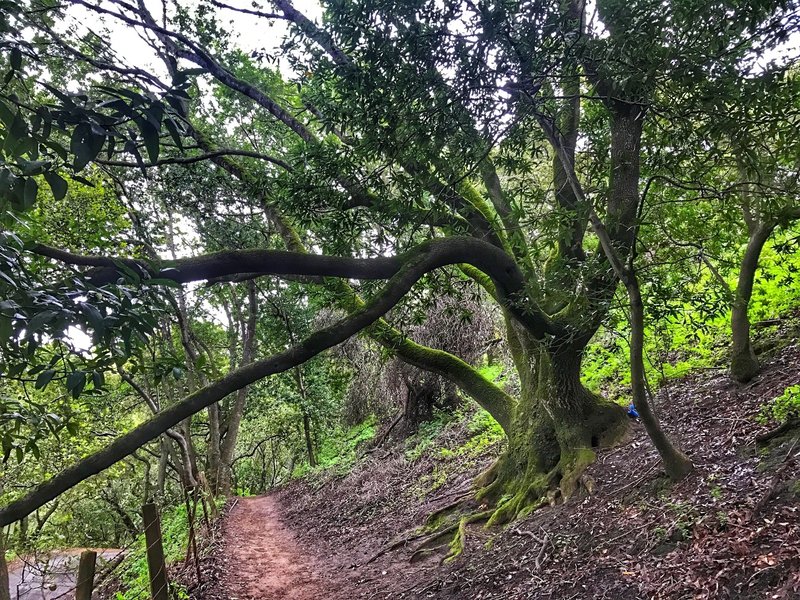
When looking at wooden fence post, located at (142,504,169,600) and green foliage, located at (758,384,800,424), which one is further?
wooden fence post, located at (142,504,169,600)

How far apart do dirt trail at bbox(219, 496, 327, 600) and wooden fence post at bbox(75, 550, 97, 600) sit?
2.55 m

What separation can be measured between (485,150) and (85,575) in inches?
188

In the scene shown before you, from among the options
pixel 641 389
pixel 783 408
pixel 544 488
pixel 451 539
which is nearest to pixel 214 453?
pixel 451 539

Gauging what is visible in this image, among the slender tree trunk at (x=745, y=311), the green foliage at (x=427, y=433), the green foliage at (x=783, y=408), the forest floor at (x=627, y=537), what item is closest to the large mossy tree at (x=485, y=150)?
the forest floor at (x=627, y=537)

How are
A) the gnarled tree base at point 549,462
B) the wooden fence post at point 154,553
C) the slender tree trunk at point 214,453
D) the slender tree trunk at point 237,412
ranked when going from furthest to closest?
the slender tree trunk at point 214,453
the slender tree trunk at point 237,412
the gnarled tree base at point 549,462
the wooden fence post at point 154,553

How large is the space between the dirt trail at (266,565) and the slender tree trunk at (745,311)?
→ 5.78m

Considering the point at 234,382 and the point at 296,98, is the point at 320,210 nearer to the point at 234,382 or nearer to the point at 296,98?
the point at 234,382

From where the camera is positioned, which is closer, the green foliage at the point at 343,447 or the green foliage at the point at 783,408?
the green foliage at the point at 783,408

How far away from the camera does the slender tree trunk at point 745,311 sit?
5.39 m

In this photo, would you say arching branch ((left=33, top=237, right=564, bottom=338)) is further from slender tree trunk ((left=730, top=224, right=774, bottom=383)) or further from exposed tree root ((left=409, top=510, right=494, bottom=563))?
exposed tree root ((left=409, top=510, right=494, bottom=563))

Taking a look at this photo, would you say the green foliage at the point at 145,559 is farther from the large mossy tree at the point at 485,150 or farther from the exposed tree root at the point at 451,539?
the large mossy tree at the point at 485,150

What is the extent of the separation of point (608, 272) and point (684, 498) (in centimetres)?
203

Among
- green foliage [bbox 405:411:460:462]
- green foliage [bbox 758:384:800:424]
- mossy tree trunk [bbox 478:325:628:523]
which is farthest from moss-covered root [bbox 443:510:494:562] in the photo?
green foliage [bbox 405:411:460:462]

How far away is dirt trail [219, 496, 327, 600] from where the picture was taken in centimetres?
688
